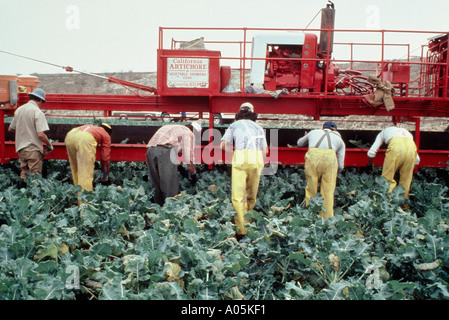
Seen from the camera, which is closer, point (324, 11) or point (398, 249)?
point (398, 249)

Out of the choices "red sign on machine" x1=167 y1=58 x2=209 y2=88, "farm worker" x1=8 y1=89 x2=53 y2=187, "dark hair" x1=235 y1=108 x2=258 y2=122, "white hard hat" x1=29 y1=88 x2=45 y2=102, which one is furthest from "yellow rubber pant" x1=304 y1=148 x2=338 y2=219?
"white hard hat" x1=29 y1=88 x2=45 y2=102

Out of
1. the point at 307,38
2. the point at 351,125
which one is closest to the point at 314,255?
the point at 307,38

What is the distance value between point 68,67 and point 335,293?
22.1 ft

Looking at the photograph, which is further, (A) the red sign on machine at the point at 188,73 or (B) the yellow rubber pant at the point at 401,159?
(A) the red sign on machine at the point at 188,73

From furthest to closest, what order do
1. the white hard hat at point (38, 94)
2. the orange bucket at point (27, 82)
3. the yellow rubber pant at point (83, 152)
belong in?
the orange bucket at point (27, 82), the white hard hat at point (38, 94), the yellow rubber pant at point (83, 152)

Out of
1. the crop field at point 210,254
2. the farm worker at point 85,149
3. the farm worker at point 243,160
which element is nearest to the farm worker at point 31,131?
the farm worker at point 85,149

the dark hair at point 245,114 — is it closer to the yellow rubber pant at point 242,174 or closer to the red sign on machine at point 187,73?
the yellow rubber pant at point 242,174

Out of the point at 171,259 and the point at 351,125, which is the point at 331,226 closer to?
the point at 171,259

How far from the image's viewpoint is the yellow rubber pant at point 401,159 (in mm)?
6672

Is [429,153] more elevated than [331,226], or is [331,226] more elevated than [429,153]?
[429,153]

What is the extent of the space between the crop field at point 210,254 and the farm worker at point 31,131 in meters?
0.91

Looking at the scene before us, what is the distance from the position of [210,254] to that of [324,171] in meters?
2.89

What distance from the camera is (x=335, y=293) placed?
3.30 meters

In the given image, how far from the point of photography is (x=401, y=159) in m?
6.70
